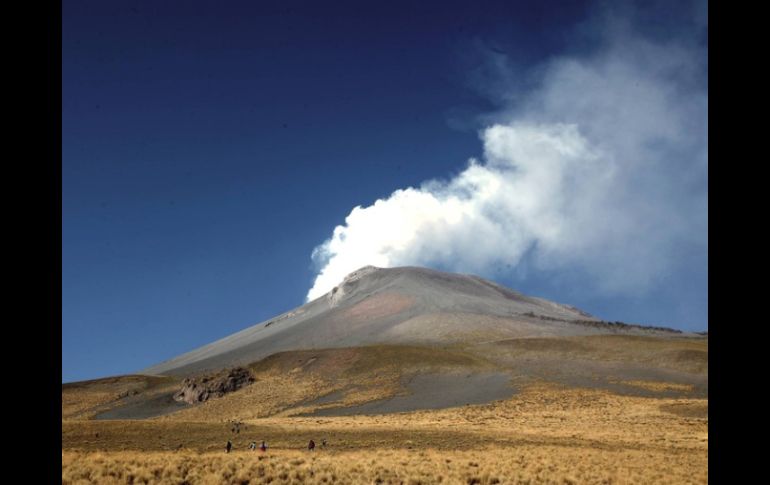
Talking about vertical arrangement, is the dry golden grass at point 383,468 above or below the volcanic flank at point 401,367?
above

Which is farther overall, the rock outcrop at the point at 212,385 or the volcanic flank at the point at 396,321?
the volcanic flank at the point at 396,321

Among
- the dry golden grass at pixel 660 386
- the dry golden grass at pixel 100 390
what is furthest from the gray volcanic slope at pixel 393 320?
the dry golden grass at pixel 660 386

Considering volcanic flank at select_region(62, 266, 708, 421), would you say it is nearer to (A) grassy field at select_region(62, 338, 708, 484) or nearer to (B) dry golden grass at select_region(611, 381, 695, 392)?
(B) dry golden grass at select_region(611, 381, 695, 392)

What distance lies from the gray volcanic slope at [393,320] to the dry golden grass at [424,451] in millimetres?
55945

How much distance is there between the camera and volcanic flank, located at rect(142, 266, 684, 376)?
113m

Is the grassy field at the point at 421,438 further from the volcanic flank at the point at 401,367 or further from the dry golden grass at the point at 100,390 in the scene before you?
the dry golden grass at the point at 100,390

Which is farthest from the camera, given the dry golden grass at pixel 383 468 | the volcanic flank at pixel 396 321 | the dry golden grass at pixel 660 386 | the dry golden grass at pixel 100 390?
the volcanic flank at pixel 396 321

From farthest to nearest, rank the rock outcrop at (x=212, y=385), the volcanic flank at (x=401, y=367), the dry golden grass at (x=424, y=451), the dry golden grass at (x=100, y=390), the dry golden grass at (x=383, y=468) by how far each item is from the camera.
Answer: the dry golden grass at (x=100, y=390)
the rock outcrop at (x=212, y=385)
the volcanic flank at (x=401, y=367)
the dry golden grass at (x=424, y=451)
the dry golden grass at (x=383, y=468)

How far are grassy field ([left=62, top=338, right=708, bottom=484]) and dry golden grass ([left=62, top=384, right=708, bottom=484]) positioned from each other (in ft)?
0.25

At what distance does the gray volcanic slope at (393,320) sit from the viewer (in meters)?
114
